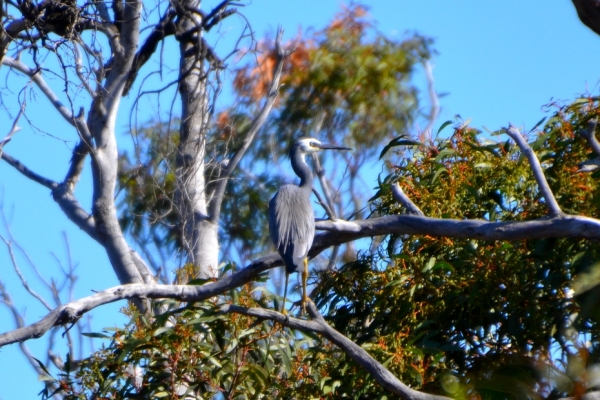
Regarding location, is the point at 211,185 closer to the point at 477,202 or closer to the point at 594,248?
the point at 477,202

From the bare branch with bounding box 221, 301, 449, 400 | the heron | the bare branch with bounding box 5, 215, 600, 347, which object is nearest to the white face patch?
the heron

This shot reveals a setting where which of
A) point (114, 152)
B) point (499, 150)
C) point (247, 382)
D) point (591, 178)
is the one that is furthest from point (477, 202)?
point (114, 152)

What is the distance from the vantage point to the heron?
9.73 ft

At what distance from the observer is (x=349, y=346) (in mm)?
2408

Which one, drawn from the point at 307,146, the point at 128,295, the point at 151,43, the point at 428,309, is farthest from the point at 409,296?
the point at 151,43

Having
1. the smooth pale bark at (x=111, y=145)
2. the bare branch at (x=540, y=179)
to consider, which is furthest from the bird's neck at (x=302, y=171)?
the bare branch at (x=540, y=179)

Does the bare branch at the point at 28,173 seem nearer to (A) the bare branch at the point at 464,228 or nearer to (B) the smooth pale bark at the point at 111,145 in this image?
(B) the smooth pale bark at the point at 111,145

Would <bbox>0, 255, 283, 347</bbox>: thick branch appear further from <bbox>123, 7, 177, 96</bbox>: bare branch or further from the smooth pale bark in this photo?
<bbox>123, 7, 177, 96</bbox>: bare branch

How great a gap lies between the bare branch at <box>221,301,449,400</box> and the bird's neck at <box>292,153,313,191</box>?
144 cm

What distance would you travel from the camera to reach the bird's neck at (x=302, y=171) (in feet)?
13.0

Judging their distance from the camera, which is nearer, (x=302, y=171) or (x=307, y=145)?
(x=302, y=171)

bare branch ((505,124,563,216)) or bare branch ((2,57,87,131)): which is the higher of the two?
bare branch ((2,57,87,131))

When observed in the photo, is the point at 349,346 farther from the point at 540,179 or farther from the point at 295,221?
the point at 295,221

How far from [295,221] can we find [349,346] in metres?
0.91
